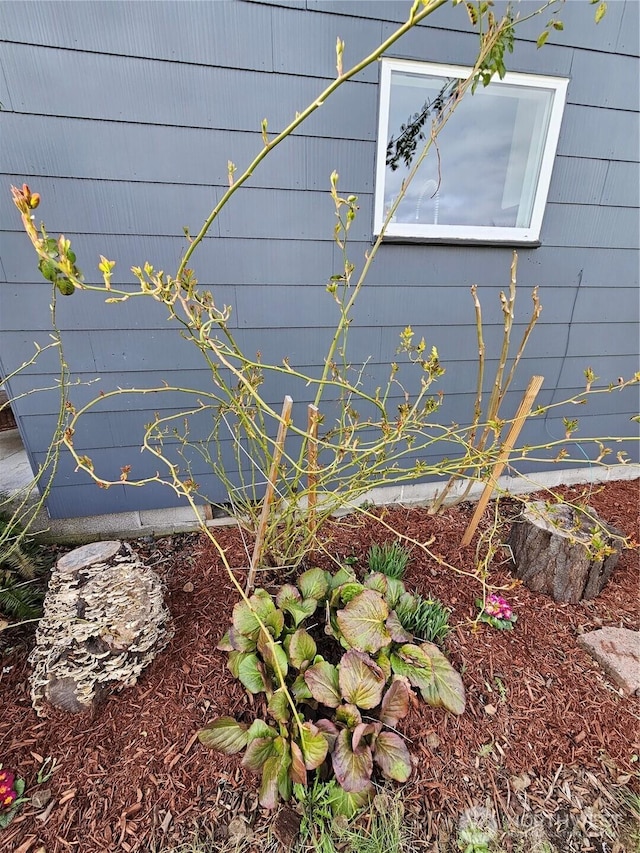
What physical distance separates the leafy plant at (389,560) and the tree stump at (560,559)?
0.56m

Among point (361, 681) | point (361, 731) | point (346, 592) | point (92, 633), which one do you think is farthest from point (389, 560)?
point (92, 633)

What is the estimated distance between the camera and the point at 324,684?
48.2 inches

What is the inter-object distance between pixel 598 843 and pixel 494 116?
2.85 metres

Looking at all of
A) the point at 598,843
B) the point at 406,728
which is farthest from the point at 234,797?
the point at 598,843

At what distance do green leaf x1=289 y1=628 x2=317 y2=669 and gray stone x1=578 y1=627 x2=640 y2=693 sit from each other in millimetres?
1113

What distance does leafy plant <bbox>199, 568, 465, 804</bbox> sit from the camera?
3.62 feet

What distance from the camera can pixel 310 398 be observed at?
2.09 m

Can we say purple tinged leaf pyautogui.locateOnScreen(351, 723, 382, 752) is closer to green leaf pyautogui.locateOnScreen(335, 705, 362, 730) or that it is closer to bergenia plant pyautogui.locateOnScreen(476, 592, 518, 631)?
green leaf pyautogui.locateOnScreen(335, 705, 362, 730)

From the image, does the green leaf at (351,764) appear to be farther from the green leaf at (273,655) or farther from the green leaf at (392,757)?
the green leaf at (273,655)

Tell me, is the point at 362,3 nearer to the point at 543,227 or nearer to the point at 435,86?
the point at 435,86

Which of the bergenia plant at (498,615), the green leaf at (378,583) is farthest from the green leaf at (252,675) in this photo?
the bergenia plant at (498,615)

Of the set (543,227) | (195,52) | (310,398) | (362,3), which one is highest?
(362,3)

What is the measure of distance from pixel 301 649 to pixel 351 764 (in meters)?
0.33

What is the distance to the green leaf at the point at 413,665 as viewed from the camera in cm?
128
